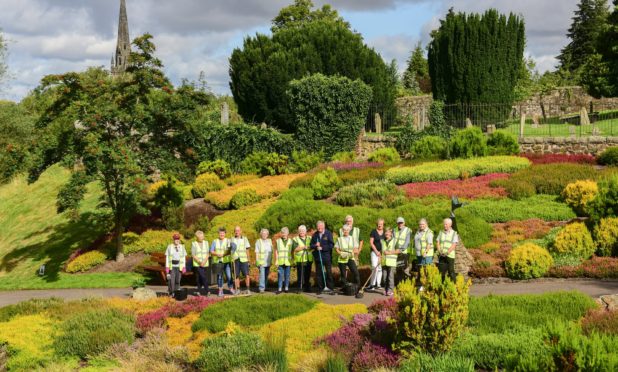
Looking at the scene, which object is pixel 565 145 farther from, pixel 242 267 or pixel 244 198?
pixel 242 267

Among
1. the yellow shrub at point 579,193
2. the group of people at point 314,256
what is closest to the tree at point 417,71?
the yellow shrub at point 579,193

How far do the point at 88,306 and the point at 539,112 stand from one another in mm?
40874

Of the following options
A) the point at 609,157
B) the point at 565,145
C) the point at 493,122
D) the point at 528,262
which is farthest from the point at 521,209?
the point at 493,122

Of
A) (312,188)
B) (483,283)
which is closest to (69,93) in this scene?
(312,188)

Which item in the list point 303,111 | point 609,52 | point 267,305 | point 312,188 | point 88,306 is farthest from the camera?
point 609,52

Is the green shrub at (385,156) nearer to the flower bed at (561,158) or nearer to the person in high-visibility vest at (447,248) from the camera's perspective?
the flower bed at (561,158)

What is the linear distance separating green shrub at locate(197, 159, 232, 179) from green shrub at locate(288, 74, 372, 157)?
4.06m

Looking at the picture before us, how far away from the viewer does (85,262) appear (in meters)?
22.3

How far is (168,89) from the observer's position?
2273cm

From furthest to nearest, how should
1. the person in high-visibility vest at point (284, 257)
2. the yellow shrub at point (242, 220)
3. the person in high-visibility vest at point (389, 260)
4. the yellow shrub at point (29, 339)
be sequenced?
the yellow shrub at point (242, 220) < the person in high-visibility vest at point (284, 257) < the person in high-visibility vest at point (389, 260) < the yellow shrub at point (29, 339)

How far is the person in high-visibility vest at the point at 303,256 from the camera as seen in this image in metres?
15.4

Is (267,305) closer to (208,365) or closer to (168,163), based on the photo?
(208,365)

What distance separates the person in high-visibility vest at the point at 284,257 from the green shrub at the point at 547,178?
31.1 feet

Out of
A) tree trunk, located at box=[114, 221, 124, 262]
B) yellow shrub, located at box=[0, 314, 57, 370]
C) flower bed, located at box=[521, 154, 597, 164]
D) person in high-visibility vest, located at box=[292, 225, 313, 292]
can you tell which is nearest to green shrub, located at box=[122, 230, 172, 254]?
tree trunk, located at box=[114, 221, 124, 262]
